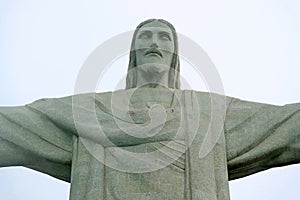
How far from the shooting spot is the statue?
360 inches

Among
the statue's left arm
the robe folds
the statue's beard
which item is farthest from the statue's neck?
the statue's left arm

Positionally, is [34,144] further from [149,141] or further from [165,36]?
[165,36]

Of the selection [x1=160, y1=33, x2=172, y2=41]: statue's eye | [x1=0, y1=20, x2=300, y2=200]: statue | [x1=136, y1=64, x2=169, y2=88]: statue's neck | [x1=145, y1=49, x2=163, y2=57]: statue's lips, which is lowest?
[x1=0, y1=20, x2=300, y2=200]: statue

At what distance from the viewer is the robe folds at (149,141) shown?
360 inches

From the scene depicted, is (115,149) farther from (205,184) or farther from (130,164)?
(205,184)

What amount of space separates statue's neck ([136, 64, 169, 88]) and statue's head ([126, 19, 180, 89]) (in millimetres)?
57

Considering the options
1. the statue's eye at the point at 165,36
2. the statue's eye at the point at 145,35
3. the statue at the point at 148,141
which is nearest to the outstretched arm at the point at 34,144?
the statue at the point at 148,141

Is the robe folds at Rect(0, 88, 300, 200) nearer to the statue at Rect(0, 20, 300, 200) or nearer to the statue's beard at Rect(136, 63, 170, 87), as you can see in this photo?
the statue at Rect(0, 20, 300, 200)

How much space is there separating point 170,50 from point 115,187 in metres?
2.53

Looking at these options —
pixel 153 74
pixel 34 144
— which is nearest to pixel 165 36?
pixel 153 74

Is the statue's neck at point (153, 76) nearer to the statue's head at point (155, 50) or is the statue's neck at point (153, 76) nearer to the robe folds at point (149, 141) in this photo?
the statue's head at point (155, 50)

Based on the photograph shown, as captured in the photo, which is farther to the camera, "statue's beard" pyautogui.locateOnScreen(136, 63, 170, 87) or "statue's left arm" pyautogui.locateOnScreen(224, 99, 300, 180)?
"statue's beard" pyautogui.locateOnScreen(136, 63, 170, 87)

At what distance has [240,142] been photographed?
969 centimetres

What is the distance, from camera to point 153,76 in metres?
10.7
